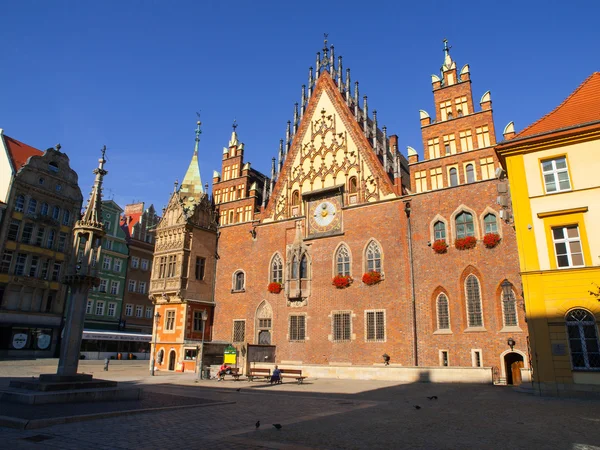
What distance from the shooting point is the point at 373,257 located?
29.5 metres

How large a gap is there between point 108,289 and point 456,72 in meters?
42.9

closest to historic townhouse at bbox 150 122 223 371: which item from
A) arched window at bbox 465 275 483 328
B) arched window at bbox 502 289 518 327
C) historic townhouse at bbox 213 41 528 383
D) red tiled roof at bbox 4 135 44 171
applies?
historic townhouse at bbox 213 41 528 383

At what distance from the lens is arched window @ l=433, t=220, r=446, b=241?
27.3 m

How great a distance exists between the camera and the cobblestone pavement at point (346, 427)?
7.92 metres

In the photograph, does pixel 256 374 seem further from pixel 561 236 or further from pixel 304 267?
pixel 561 236

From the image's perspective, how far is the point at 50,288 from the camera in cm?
4238

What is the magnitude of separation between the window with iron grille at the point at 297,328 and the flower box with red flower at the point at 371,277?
5.62m

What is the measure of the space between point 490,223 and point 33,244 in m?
39.8

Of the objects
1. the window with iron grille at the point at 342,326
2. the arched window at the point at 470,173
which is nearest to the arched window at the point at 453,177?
the arched window at the point at 470,173

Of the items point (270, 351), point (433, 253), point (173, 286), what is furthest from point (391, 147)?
point (173, 286)

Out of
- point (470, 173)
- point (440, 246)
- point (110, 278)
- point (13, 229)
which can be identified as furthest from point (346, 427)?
point (110, 278)

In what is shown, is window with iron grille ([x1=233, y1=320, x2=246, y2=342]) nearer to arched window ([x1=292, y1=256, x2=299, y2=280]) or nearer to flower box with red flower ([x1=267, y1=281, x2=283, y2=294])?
flower box with red flower ([x1=267, y1=281, x2=283, y2=294])

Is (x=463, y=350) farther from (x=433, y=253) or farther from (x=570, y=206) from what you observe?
(x=570, y=206)

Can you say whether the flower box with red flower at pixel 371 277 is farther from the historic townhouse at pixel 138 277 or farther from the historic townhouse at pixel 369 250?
the historic townhouse at pixel 138 277
